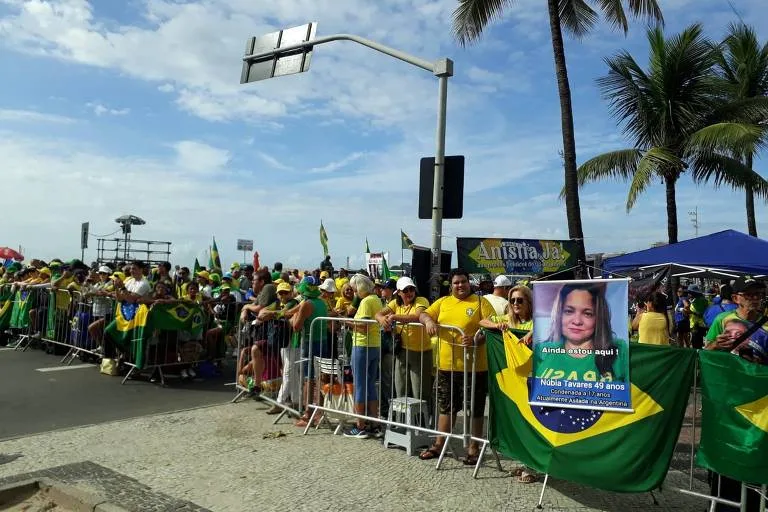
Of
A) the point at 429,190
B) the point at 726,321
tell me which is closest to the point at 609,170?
the point at 429,190

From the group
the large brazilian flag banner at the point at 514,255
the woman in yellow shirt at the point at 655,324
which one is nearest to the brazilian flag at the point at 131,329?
the large brazilian flag banner at the point at 514,255

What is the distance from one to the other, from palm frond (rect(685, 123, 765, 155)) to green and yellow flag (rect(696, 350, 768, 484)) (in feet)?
41.9

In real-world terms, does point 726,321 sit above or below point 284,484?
above

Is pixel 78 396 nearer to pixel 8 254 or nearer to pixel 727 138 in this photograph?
pixel 727 138

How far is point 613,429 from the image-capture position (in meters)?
4.37

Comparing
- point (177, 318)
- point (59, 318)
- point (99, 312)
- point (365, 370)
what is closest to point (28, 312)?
point (59, 318)

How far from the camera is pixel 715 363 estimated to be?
4.01 m

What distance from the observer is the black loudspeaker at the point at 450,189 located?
8047 millimetres

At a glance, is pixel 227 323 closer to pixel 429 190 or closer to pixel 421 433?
pixel 429 190

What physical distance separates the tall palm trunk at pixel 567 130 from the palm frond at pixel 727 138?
442cm

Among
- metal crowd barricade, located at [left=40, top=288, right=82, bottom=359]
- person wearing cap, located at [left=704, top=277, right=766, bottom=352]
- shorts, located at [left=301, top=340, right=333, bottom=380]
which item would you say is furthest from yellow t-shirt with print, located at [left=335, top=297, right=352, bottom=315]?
person wearing cap, located at [left=704, top=277, right=766, bottom=352]

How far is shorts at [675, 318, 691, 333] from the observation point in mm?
14756

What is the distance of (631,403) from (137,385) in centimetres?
766

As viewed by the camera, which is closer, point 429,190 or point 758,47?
point 429,190
